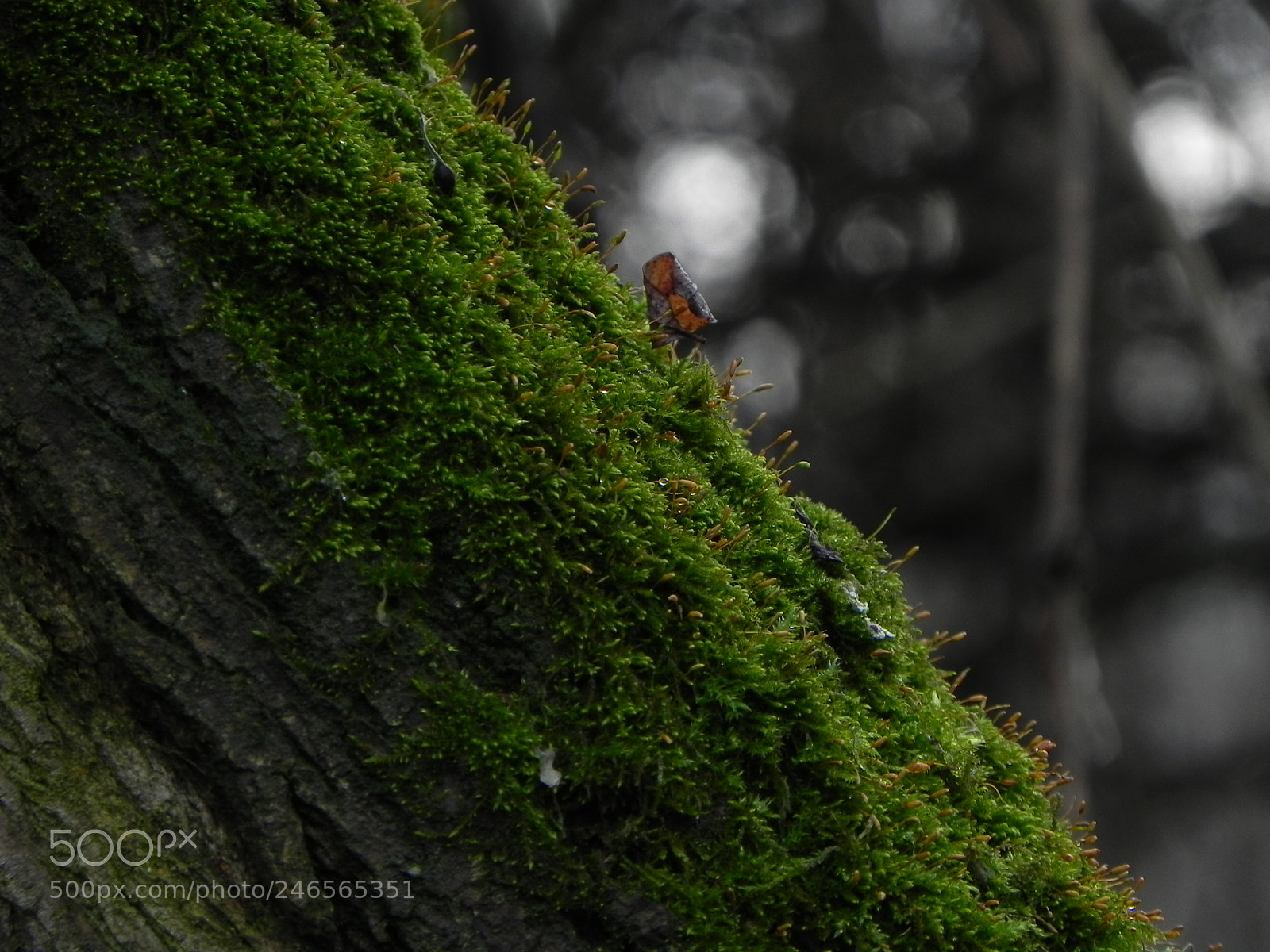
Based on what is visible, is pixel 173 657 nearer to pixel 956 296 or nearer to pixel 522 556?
pixel 522 556

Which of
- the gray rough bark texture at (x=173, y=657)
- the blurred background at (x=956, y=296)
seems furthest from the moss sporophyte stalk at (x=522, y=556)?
the blurred background at (x=956, y=296)

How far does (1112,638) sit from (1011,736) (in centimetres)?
857

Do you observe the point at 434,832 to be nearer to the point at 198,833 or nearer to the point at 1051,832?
the point at 198,833

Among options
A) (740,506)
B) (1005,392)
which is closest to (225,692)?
(740,506)

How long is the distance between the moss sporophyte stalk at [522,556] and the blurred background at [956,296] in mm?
7157

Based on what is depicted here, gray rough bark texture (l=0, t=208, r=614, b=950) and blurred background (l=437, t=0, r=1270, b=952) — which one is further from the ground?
blurred background (l=437, t=0, r=1270, b=952)

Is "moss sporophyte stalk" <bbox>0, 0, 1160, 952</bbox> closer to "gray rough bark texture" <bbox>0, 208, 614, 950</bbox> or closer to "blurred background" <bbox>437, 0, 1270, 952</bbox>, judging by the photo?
"gray rough bark texture" <bbox>0, 208, 614, 950</bbox>

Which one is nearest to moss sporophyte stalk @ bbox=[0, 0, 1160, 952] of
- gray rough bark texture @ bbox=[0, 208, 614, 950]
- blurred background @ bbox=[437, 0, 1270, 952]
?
gray rough bark texture @ bbox=[0, 208, 614, 950]

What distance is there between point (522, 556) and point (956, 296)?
8635mm

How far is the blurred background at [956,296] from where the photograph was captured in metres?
8.88

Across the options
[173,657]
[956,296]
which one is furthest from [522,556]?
[956,296]

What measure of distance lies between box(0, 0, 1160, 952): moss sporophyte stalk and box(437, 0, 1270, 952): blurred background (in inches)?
282

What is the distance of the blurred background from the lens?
8875mm

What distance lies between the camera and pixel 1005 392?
9.38m
